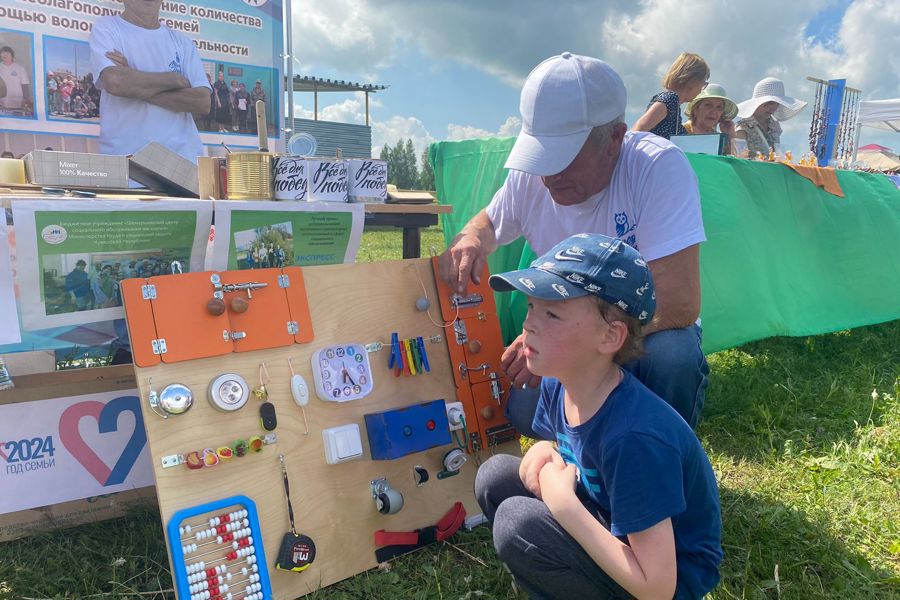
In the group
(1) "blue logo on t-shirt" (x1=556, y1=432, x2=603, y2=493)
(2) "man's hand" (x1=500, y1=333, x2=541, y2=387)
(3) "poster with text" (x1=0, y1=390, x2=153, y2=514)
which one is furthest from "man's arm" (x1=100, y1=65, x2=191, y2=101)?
(1) "blue logo on t-shirt" (x1=556, y1=432, x2=603, y2=493)

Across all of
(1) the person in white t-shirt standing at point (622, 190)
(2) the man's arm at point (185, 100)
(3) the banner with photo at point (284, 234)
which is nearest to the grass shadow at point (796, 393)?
(1) the person in white t-shirt standing at point (622, 190)

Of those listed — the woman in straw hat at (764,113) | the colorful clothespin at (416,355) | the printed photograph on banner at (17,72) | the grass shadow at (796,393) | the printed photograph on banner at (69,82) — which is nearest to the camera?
the colorful clothespin at (416,355)

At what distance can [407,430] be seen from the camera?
1.86m

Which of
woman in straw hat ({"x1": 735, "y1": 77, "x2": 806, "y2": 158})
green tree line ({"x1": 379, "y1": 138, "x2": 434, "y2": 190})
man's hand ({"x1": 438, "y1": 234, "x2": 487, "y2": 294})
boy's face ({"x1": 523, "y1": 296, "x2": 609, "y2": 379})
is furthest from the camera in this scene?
green tree line ({"x1": 379, "y1": 138, "x2": 434, "y2": 190})

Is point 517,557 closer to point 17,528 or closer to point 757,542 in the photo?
point 757,542

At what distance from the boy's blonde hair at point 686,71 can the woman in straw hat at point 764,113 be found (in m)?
1.30

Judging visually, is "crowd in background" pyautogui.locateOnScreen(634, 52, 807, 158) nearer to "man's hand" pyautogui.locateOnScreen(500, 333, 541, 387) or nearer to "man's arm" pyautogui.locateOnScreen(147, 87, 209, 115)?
"man's hand" pyautogui.locateOnScreen(500, 333, 541, 387)

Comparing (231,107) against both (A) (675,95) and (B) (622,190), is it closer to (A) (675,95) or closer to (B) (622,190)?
(A) (675,95)

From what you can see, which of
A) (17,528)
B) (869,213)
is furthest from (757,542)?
(869,213)

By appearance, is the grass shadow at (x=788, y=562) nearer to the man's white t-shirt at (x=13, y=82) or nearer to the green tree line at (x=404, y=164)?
the man's white t-shirt at (x=13, y=82)

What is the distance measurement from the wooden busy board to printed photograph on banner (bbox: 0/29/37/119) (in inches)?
102

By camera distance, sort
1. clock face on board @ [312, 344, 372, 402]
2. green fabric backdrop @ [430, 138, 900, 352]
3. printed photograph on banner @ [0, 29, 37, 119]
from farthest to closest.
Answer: printed photograph on banner @ [0, 29, 37, 119], green fabric backdrop @ [430, 138, 900, 352], clock face on board @ [312, 344, 372, 402]

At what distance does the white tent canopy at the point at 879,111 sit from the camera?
11.2 m

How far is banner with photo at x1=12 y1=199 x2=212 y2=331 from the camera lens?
1585mm
